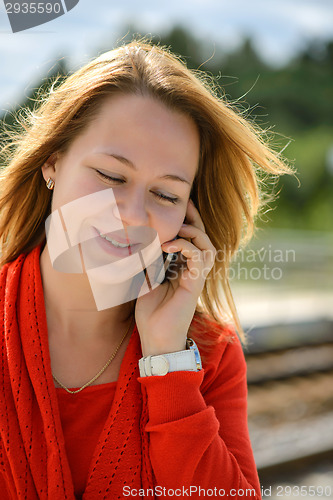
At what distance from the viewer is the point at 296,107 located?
30.3 meters

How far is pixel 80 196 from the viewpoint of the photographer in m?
1.74

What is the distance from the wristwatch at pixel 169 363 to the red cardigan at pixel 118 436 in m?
0.03

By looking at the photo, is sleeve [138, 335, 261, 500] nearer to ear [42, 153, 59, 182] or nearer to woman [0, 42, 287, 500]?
woman [0, 42, 287, 500]

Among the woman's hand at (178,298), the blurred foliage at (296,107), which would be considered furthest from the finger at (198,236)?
the blurred foliage at (296,107)

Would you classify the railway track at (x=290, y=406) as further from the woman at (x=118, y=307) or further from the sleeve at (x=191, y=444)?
the woman at (x=118, y=307)

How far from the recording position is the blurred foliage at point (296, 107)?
28891mm

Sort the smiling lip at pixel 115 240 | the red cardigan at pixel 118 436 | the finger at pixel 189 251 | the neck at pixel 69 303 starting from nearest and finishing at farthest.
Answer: the red cardigan at pixel 118 436 → the smiling lip at pixel 115 240 → the neck at pixel 69 303 → the finger at pixel 189 251

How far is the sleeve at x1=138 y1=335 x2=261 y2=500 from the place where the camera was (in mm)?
1715

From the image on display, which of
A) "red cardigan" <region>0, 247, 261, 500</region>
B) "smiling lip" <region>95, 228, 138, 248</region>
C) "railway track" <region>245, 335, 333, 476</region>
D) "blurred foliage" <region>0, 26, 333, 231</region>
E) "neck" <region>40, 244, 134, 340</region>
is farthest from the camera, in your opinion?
"blurred foliage" <region>0, 26, 333, 231</region>

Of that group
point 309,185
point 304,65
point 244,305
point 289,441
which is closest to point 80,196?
point 289,441

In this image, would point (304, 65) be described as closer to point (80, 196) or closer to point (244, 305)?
point (244, 305)

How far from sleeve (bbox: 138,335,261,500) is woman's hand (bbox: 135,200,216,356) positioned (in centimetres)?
14

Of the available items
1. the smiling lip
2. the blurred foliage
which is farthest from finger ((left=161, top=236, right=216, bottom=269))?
the blurred foliage

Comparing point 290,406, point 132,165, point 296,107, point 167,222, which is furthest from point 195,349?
point 296,107
